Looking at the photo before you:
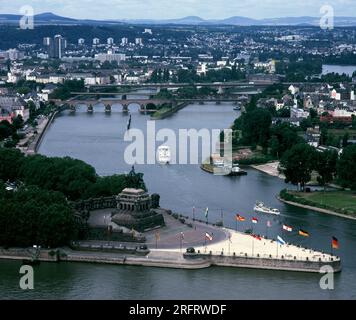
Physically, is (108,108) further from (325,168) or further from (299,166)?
(325,168)

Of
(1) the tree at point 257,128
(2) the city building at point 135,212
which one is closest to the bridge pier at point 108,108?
(1) the tree at point 257,128

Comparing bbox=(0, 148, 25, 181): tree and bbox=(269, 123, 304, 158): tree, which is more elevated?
bbox=(0, 148, 25, 181): tree

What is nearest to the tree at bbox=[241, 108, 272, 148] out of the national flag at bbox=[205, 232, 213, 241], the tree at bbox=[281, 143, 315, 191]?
the tree at bbox=[281, 143, 315, 191]

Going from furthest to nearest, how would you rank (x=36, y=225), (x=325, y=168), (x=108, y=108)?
(x=108, y=108), (x=325, y=168), (x=36, y=225)

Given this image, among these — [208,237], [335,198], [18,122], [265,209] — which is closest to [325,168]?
[335,198]

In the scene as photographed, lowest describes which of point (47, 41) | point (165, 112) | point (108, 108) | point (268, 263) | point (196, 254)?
point (108, 108)

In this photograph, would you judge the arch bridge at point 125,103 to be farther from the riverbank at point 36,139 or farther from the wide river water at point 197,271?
the wide river water at point 197,271

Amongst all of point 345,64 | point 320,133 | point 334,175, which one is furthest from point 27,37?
point 334,175

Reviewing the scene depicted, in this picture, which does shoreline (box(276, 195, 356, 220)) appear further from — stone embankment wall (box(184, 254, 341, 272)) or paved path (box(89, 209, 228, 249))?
stone embankment wall (box(184, 254, 341, 272))
